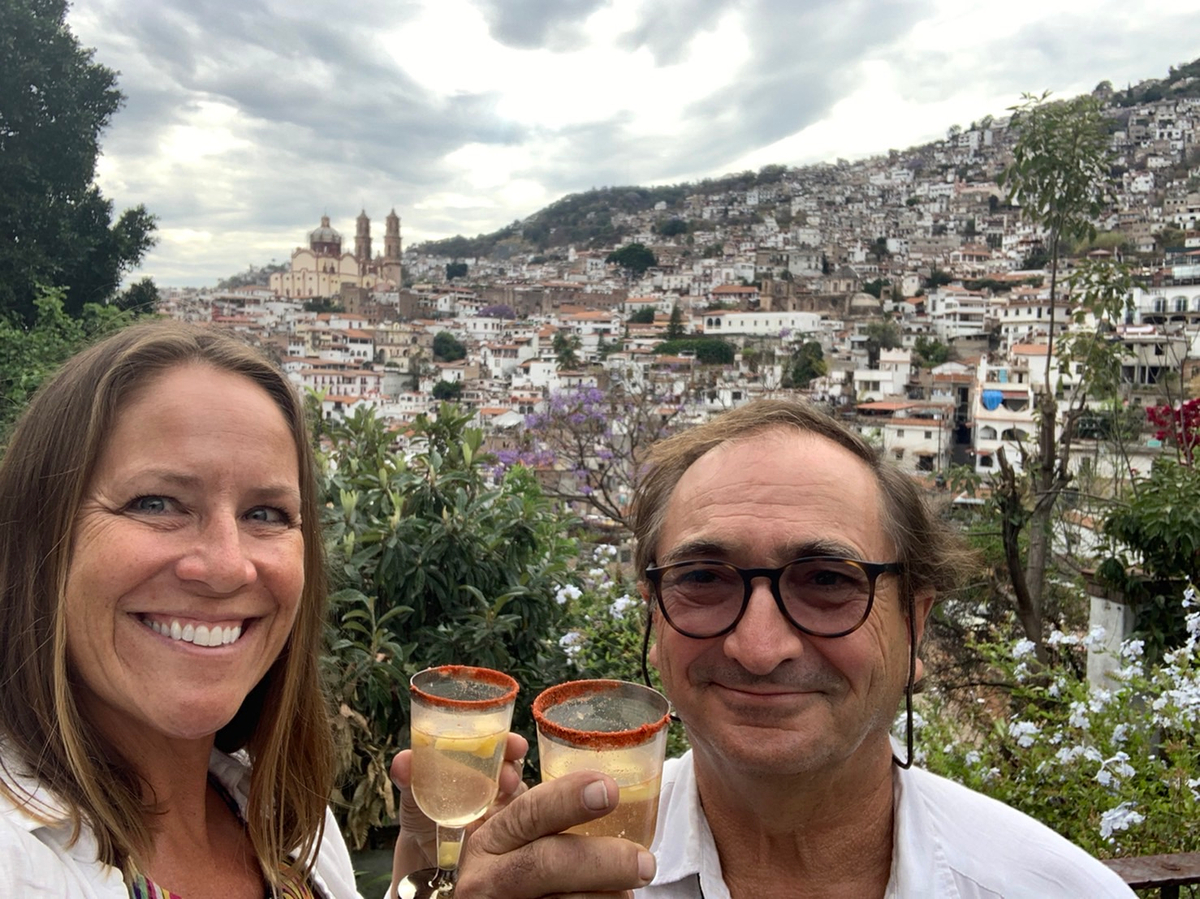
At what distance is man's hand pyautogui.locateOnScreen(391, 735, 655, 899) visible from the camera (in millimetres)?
938

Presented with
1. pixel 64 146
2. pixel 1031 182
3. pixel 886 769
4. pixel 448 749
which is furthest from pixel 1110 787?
pixel 64 146

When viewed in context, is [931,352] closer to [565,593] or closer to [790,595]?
[565,593]

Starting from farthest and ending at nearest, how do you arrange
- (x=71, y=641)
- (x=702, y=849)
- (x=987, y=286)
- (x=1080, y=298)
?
1. (x=987, y=286)
2. (x=1080, y=298)
3. (x=702, y=849)
4. (x=71, y=641)

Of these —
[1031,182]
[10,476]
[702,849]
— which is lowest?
[702,849]

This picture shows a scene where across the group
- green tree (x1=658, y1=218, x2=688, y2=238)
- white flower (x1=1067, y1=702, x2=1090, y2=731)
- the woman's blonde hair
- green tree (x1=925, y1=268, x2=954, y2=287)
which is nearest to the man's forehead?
the woman's blonde hair

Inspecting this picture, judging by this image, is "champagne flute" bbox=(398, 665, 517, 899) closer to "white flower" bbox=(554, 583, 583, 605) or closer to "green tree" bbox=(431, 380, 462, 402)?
"white flower" bbox=(554, 583, 583, 605)

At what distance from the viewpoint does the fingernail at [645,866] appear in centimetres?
95

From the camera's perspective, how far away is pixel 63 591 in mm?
1159

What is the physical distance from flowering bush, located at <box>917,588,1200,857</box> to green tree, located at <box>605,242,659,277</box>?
345 feet

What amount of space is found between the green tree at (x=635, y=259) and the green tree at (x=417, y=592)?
10510cm

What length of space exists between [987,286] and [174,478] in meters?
88.4

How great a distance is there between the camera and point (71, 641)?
1163mm

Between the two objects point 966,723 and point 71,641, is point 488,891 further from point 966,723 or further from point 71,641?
point 966,723

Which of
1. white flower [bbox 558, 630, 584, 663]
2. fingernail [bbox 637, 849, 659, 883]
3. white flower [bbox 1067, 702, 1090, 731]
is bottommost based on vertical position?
white flower [bbox 1067, 702, 1090, 731]
